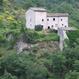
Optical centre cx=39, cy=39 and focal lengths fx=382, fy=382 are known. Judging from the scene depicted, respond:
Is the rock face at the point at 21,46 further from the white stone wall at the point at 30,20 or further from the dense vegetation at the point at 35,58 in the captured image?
the white stone wall at the point at 30,20

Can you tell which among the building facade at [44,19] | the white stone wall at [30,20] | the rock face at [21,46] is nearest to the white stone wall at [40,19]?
the building facade at [44,19]

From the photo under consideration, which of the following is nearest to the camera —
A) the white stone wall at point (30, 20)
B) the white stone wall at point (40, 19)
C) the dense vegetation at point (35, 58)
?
the dense vegetation at point (35, 58)

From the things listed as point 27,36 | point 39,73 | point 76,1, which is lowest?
point 39,73

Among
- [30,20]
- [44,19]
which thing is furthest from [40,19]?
[30,20]

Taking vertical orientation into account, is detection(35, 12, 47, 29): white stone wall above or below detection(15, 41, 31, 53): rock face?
above

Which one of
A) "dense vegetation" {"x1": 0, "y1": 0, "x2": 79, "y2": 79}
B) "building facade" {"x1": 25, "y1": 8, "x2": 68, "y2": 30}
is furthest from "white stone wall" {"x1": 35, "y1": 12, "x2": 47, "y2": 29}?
"dense vegetation" {"x1": 0, "y1": 0, "x2": 79, "y2": 79}

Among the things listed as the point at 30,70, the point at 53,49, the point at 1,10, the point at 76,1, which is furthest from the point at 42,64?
the point at 76,1

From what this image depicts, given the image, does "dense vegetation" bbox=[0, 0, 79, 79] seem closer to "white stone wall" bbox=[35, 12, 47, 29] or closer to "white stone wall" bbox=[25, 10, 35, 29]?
"white stone wall" bbox=[25, 10, 35, 29]

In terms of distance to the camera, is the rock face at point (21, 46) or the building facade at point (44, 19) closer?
the rock face at point (21, 46)

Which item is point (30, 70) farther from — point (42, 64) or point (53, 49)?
point (53, 49)
